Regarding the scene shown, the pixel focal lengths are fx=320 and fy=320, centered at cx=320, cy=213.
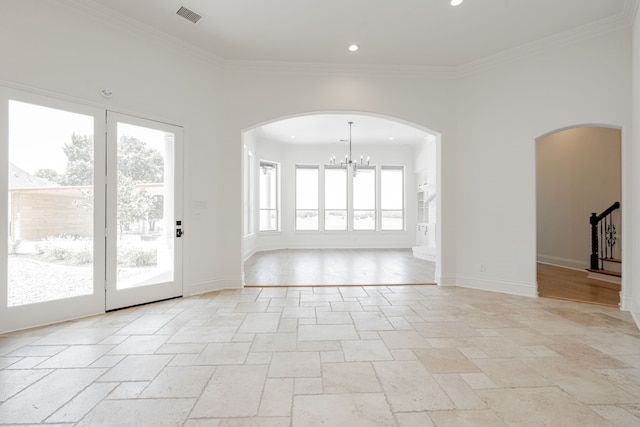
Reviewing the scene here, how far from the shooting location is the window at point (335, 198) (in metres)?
10.6

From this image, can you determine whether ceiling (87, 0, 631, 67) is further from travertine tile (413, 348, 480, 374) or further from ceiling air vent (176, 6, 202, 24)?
travertine tile (413, 348, 480, 374)

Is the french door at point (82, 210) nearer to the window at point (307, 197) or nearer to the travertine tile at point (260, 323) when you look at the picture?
the travertine tile at point (260, 323)

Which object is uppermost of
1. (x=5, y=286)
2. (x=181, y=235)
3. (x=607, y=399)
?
(x=181, y=235)

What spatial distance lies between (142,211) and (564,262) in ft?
26.2

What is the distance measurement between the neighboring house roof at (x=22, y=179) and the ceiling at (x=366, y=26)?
196 centimetres

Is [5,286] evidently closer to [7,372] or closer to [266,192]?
[7,372]

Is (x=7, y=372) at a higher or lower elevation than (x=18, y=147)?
lower

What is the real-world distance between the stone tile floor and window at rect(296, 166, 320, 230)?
6.70 m

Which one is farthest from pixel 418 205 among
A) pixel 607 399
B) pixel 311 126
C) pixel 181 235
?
pixel 607 399

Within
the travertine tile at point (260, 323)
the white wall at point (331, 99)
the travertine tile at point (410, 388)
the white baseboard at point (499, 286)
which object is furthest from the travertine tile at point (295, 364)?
the white baseboard at point (499, 286)

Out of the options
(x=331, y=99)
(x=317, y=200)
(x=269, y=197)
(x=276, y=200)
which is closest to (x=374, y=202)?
(x=317, y=200)

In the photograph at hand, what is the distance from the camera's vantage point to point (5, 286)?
118 inches

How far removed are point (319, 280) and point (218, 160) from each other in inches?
98.1

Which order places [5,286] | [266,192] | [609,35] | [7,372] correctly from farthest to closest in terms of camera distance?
[266,192] → [609,35] → [5,286] → [7,372]
